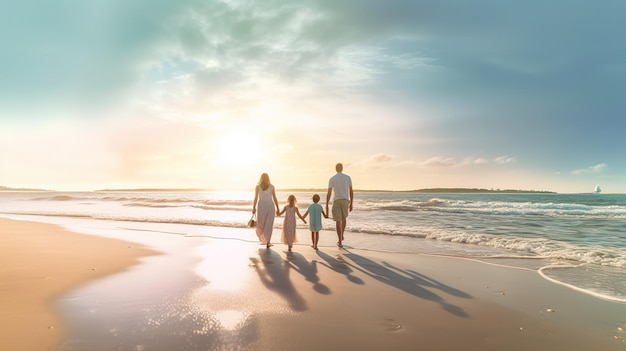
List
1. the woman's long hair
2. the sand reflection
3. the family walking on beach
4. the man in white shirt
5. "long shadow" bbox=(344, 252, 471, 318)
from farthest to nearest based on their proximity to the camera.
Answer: the man in white shirt < the family walking on beach < the woman's long hair < the sand reflection < "long shadow" bbox=(344, 252, 471, 318)

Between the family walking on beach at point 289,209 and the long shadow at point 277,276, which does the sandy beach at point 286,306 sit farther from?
the family walking on beach at point 289,209

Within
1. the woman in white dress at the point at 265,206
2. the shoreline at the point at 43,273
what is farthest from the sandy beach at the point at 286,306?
the woman in white dress at the point at 265,206

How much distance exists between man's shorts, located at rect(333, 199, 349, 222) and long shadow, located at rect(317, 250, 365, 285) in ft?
5.97

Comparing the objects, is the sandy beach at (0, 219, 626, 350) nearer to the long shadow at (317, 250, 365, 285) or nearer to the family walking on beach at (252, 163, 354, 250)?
the long shadow at (317, 250, 365, 285)

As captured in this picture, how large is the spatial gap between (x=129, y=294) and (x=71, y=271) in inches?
95.5

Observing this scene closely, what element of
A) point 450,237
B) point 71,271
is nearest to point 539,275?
point 450,237

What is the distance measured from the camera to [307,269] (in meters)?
7.86

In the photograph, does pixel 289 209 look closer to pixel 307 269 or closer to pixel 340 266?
pixel 340 266

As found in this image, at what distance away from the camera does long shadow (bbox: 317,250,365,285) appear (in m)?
6.96

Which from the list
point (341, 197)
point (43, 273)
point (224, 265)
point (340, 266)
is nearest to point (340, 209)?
point (341, 197)

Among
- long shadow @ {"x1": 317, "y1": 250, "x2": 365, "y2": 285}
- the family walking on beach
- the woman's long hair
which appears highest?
the woman's long hair

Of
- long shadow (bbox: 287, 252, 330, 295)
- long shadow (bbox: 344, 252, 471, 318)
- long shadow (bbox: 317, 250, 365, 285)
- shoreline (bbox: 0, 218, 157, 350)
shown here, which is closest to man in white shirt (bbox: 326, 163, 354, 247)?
long shadow (bbox: 317, 250, 365, 285)

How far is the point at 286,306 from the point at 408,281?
2.78m

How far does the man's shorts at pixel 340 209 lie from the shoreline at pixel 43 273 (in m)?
5.39
